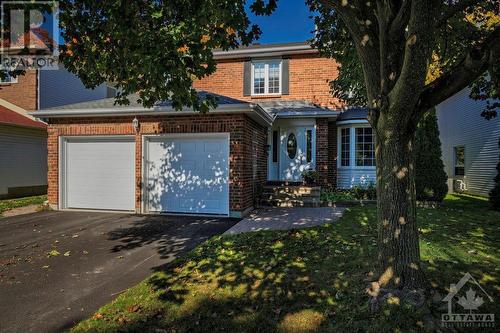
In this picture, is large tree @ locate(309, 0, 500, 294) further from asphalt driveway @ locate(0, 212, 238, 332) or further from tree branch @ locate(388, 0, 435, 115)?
asphalt driveway @ locate(0, 212, 238, 332)

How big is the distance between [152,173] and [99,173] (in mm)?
2058

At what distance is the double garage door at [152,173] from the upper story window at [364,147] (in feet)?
22.6

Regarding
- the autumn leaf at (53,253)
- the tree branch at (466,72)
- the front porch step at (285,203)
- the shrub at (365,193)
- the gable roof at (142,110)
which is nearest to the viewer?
the tree branch at (466,72)

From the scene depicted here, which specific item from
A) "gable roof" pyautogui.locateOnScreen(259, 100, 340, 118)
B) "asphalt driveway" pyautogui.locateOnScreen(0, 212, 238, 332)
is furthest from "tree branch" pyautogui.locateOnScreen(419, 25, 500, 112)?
"gable roof" pyautogui.locateOnScreen(259, 100, 340, 118)

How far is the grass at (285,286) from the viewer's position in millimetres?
3215

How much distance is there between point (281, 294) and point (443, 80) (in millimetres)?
3110

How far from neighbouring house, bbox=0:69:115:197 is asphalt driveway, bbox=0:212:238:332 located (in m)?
6.32

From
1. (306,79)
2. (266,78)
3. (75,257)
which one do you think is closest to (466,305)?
(75,257)

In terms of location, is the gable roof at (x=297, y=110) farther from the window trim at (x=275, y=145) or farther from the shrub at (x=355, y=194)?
the shrub at (x=355, y=194)

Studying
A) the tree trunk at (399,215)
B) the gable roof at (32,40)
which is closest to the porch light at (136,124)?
the gable roof at (32,40)

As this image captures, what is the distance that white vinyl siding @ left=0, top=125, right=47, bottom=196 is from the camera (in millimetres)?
13640

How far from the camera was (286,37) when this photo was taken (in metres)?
14.8

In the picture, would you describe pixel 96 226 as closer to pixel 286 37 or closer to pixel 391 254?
pixel 391 254

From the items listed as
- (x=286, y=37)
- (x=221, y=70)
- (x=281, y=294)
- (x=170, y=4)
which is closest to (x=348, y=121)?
(x=286, y=37)
